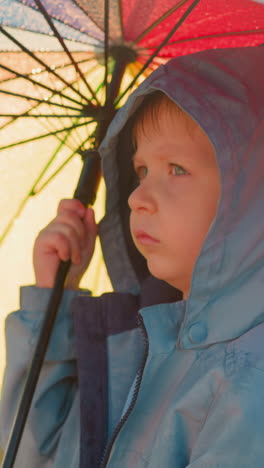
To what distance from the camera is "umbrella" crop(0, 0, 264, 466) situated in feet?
6.55

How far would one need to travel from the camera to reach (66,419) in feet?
6.12

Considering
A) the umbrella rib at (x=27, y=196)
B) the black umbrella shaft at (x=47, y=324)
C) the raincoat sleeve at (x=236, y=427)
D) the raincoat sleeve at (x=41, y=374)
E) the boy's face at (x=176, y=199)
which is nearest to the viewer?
the raincoat sleeve at (x=236, y=427)

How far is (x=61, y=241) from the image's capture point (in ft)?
6.64

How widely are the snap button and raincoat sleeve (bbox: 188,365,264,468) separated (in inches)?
7.0

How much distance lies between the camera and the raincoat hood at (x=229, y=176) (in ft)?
4.77

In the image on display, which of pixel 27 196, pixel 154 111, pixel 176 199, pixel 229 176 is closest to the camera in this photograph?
pixel 229 176

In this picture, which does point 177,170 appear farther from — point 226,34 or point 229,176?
point 226,34

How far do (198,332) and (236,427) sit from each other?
11.4 inches

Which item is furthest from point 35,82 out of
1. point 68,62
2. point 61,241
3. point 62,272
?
point 62,272

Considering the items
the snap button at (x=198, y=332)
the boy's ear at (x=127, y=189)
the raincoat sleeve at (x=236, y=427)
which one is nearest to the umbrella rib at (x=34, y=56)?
the boy's ear at (x=127, y=189)

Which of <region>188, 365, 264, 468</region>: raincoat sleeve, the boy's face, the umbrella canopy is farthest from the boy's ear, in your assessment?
<region>188, 365, 264, 468</region>: raincoat sleeve

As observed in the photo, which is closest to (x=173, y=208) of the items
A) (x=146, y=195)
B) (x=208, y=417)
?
(x=146, y=195)

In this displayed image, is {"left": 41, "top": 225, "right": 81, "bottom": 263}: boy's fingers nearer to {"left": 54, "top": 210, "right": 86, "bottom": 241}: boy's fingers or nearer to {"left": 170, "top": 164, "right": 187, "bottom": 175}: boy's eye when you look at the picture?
{"left": 54, "top": 210, "right": 86, "bottom": 241}: boy's fingers

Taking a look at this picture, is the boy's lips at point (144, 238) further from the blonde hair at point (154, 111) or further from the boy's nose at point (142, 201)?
the blonde hair at point (154, 111)
